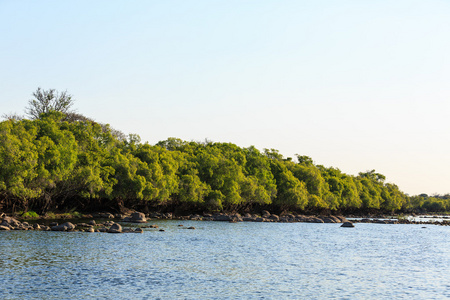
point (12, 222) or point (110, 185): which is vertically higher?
point (110, 185)

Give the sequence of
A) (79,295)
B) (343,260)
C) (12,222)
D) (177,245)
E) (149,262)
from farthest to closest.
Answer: (12,222)
(177,245)
(343,260)
(149,262)
(79,295)

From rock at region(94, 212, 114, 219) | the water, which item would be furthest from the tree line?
the water

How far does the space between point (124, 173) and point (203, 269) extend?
54.3 metres

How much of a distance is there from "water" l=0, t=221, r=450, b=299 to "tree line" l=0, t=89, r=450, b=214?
16482 millimetres

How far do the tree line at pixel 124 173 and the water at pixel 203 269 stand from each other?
1648 centimetres

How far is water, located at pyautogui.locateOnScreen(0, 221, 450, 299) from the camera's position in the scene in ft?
86.8

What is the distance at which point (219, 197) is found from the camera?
105812 millimetres

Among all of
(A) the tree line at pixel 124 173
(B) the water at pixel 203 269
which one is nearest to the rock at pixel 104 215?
(A) the tree line at pixel 124 173

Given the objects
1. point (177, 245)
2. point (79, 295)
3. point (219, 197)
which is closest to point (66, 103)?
point (219, 197)

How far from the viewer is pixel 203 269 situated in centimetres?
3412

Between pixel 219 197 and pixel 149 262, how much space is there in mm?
69866

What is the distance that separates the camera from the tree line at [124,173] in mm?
65000

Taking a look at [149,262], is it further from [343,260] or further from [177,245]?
[343,260]

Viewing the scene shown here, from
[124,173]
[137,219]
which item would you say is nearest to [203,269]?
[137,219]
